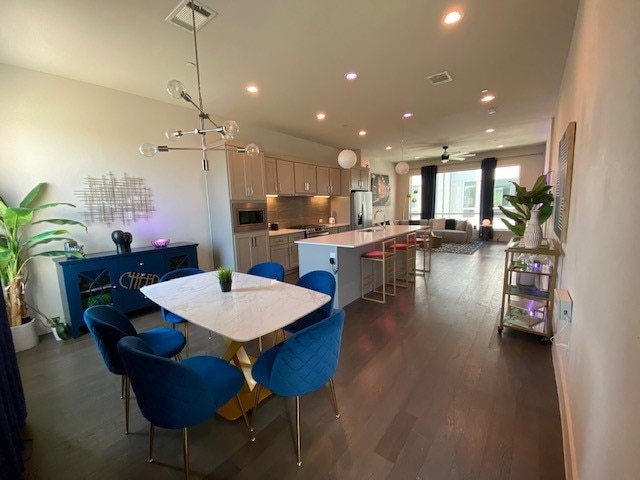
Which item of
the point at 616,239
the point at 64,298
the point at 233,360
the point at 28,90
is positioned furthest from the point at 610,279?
the point at 28,90

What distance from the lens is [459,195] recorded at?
9.37 m

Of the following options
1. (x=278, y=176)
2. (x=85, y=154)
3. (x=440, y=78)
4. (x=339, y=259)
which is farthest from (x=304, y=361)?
(x=278, y=176)

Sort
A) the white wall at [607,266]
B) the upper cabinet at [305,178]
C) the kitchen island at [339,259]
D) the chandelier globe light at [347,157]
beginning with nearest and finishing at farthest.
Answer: the white wall at [607,266]
the kitchen island at [339,259]
the chandelier globe light at [347,157]
the upper cabinet at [305,178]

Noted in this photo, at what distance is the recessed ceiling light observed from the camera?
213cm

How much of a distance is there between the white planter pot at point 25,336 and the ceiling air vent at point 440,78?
5436mm

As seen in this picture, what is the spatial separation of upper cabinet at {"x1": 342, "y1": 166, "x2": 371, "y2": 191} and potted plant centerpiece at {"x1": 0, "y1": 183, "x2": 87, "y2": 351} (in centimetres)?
539

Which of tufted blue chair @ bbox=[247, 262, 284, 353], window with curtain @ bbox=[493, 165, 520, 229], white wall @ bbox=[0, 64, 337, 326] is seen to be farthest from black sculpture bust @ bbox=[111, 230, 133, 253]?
window with curtain @ bbox=[493, 165, 520, 229]

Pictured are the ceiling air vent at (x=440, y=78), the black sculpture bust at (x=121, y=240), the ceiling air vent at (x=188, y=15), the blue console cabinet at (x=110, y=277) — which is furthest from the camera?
the black sculpture bust at (x=121, y=240)

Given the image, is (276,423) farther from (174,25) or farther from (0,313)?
(174,25)

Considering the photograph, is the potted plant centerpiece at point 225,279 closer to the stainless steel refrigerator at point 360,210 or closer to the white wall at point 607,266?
the white wall at point 607,266

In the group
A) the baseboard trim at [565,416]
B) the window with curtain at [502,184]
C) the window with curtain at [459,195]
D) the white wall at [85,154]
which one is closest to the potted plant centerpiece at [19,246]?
the white wall at [85,154]

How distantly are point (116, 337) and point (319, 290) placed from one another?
144 centimetres

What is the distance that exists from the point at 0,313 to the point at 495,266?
6932 millimetres

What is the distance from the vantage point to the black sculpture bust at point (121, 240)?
3.33m
